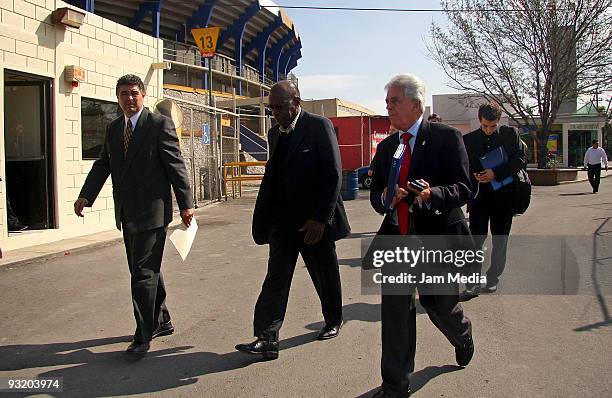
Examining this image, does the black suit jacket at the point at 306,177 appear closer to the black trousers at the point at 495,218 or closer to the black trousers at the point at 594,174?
the black trousers at the point at 495,218

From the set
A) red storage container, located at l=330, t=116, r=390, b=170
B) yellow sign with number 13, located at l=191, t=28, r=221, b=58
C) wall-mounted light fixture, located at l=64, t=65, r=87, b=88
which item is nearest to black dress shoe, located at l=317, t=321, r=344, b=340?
wall-mounted light fixture, located at l=64, t=65, r=87, b=88

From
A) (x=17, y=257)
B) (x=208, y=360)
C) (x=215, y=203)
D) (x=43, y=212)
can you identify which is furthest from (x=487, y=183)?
(x=215, y=203)

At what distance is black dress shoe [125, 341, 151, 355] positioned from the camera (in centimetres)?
423

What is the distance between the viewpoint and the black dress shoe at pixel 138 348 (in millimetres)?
4227

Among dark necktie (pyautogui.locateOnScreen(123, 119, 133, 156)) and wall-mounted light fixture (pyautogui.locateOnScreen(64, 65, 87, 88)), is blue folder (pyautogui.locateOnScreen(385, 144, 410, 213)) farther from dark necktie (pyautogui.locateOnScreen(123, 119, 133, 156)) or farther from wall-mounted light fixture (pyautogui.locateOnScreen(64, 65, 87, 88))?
wall-mounted light fixture (pyautogui.locateOnScreen(64, 65, 87, 88))

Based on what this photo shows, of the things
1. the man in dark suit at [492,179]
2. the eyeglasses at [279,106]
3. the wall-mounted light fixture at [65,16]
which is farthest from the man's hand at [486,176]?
the wall-mounted light fixture at [65,16]

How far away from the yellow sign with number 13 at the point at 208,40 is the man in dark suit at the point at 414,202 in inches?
752

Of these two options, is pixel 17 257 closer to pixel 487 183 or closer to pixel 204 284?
pixel 204 284

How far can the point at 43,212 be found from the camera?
976cm

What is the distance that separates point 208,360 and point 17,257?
5.16 m

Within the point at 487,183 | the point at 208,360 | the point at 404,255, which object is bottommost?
the point at 208,360

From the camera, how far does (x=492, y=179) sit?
5.46m

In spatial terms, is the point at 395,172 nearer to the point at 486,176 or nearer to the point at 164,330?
the point at 486,176

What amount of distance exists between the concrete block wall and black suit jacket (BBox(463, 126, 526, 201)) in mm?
6658
